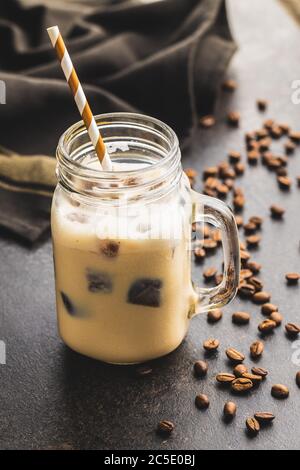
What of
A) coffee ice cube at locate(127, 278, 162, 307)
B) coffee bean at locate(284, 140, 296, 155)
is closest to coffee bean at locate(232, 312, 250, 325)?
coffee ice cube at locate(127, 278, 162, 307)

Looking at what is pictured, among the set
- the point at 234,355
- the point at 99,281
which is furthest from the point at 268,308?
the point at 99,281

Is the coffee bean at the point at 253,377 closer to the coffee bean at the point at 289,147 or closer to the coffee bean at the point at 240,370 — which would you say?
the coffee bean at the point at 240,370

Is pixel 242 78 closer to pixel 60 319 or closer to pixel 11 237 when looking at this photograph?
pixel 11 237

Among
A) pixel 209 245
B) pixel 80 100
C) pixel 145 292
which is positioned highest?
pixel 80 100

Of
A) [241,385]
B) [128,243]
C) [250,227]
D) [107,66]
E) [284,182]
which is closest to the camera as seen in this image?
[128,243]

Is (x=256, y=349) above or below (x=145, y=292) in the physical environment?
below

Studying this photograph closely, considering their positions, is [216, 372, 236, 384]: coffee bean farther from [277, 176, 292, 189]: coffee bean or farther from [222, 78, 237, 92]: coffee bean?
[222, 78, 237, 92]: coffee bean

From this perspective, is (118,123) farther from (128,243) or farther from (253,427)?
(253,427)

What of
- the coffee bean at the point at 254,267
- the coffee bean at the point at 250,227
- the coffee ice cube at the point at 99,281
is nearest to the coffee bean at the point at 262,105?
the coffee bean at the point at 250,227
